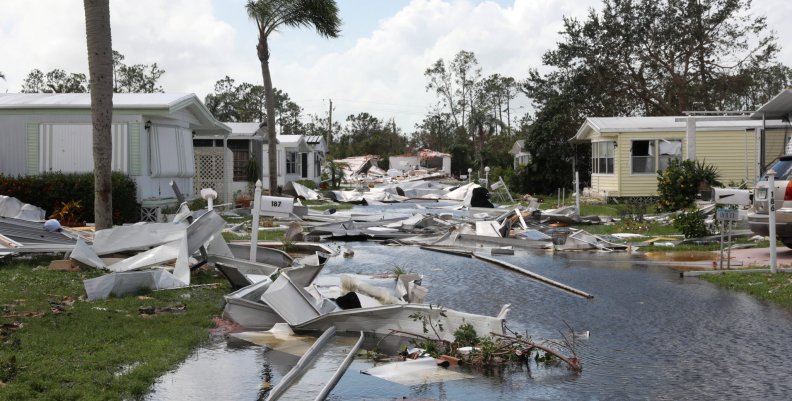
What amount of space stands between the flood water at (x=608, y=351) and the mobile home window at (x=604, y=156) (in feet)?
67.9

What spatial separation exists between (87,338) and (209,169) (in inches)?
943

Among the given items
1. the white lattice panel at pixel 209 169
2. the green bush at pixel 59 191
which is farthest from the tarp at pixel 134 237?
the white lattice panel at pixel 209 169

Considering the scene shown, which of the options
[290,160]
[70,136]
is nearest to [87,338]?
[70,136]

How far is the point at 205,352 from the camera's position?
7742mm

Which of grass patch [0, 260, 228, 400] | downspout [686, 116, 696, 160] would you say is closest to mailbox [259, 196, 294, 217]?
grass patch [0, 260, 228, 400]

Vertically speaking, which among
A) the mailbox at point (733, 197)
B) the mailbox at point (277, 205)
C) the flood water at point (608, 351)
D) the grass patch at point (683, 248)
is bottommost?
the flood water at point (608, 351)

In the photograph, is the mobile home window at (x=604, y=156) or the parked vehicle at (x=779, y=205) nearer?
the parked vehicle at (x=779, y=205)

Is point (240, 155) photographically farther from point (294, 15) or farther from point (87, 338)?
point (87, 338)

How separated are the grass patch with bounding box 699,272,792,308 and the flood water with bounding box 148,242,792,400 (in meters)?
0.24

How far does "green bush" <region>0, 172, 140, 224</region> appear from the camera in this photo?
2006 cm

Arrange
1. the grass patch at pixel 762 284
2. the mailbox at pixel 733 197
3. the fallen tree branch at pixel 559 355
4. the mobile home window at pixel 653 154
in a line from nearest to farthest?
the fallen tree branch at pixel 559 355 → the grass patch at pixel 762 284 → the mailbox at pixel 733 197 → the mobile home window at pixel 653 154

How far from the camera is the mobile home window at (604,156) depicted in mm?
33844

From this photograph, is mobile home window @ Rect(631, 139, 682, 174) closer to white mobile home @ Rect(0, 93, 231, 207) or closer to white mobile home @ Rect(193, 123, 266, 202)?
white mobile home @ Rect(193, 123, 266, 202)

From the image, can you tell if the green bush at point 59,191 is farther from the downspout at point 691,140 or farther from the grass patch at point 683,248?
the downspout at point 691,140
